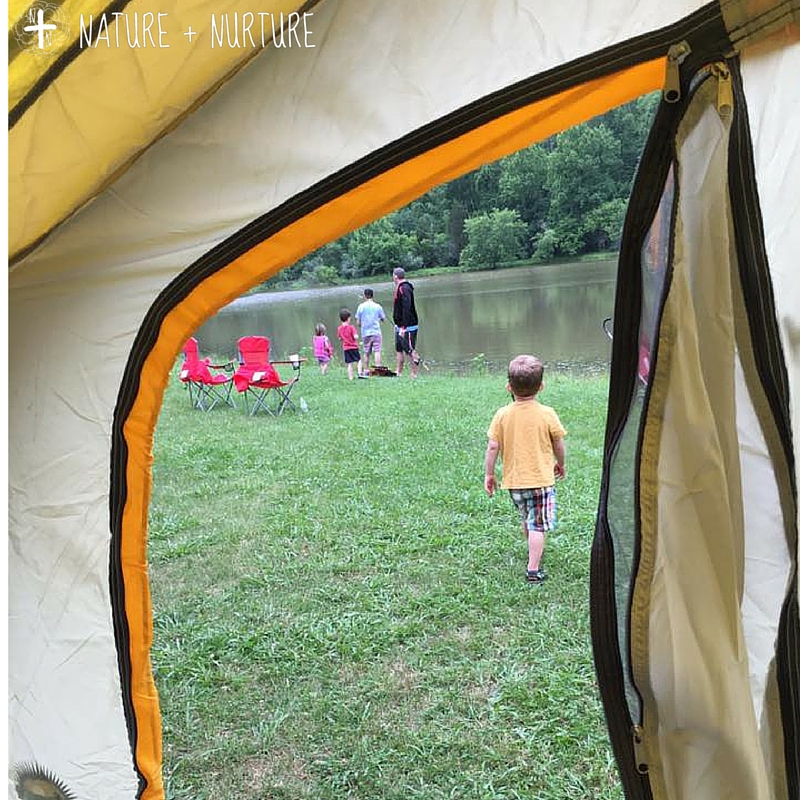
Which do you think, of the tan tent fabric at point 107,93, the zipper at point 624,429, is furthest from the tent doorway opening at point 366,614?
the tan tent fabric at point 107,93

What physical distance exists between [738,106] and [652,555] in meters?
0.60

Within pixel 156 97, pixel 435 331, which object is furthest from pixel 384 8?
pixel 435 331

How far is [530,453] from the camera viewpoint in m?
3.04

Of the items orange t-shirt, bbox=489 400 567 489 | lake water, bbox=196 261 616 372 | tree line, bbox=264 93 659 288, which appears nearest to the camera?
orange t-shirt, bbox=489 400 567 489

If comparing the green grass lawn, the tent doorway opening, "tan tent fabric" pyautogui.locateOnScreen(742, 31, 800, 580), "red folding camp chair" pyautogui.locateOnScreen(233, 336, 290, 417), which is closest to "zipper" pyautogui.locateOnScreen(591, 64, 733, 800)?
"tan tent fabric" pyautogui.locateOnScreen(742, 31, 800, 580)

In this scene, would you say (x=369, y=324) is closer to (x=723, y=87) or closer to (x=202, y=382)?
(x=202, y=382)

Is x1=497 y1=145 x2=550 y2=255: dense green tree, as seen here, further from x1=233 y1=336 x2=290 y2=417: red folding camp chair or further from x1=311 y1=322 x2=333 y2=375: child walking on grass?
x1=233 y1=336 x2=290 y2=417: red folding camp chair

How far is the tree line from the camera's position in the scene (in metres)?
25.3

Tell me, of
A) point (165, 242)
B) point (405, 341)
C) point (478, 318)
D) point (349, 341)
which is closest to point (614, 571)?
point (165, 242)

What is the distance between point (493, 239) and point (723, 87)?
→ 1042 inches

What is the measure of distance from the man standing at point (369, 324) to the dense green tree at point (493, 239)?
1796 cm

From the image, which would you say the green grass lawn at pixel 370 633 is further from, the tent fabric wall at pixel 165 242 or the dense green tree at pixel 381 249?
the dense green tree at pixel 381 249

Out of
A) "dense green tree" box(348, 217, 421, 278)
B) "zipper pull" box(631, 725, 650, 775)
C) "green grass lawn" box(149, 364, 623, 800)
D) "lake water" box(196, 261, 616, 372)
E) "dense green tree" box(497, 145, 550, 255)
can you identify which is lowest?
"green grass lawn" box(149, 364, 623, 800)

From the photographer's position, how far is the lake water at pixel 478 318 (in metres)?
10.8
